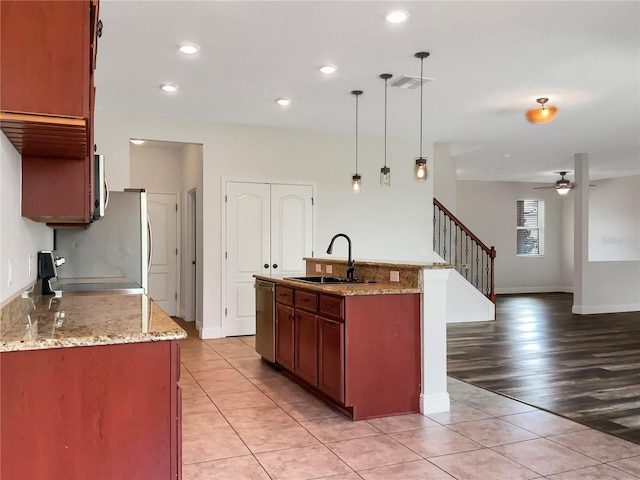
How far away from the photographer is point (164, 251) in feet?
→ 27.2

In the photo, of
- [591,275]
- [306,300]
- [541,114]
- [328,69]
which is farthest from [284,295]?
[591,275]

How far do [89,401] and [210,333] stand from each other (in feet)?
16.4

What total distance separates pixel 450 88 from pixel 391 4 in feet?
6.64

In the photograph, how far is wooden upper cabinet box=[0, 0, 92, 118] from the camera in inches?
69.2

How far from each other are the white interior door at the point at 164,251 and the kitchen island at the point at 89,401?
250 inches

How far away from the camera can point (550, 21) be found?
371 centimetres

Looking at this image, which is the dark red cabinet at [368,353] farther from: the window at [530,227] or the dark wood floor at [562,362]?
the window at [530,227]

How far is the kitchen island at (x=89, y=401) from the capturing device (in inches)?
68.2

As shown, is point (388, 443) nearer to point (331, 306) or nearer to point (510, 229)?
point (331, 306)

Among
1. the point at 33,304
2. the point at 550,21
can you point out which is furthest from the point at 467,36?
the point at 33,304

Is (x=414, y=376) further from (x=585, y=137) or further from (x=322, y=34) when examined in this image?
(x=585, y=137)

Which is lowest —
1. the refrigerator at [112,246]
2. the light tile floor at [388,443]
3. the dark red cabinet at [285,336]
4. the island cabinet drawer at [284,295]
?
the light tile floor at [388,443]

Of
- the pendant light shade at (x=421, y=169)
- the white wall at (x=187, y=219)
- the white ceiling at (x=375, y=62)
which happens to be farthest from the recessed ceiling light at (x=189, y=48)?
the white wall at (x=187, y=219)

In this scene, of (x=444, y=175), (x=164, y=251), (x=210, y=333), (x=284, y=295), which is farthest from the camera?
(x=444, y=175)
